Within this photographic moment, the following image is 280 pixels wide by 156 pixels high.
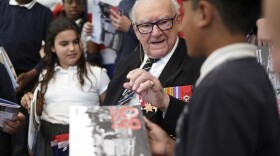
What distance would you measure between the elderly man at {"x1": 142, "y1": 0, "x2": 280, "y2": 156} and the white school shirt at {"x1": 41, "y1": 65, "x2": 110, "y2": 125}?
2.06 m

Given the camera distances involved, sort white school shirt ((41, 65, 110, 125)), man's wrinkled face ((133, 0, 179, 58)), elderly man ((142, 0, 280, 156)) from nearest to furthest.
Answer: elderly man ((142, 0, 280, 156)) < man's wrinkled face ((133, 0, 179, 58)) < white school shirt ((41, 65, 110, 125))

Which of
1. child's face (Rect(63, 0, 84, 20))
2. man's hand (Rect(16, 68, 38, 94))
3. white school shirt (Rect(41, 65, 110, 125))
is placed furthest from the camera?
child's face (Rect(63, 0, 84, 20))

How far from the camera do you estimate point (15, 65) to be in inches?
149

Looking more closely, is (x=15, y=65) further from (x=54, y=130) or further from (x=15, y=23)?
(x=54, y=130)

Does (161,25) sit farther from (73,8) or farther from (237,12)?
(73,8)

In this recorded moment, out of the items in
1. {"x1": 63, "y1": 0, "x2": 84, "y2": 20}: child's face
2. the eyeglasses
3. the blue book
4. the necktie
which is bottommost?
the blue book

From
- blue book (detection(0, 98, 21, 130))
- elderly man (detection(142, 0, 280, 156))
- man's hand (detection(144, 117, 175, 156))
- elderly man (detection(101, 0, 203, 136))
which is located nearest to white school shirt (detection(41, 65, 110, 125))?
blue book (detection(0, 98, 21, 130))

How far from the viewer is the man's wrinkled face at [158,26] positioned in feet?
7.68

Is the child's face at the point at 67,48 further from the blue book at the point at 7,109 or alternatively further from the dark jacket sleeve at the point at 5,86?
the blue book at the point at 7,109

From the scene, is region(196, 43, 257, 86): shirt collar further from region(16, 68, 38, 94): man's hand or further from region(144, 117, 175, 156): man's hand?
region(16, 68, 38, 94): man's hand

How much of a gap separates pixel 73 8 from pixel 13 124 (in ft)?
4.83

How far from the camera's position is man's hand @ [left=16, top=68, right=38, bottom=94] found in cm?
365

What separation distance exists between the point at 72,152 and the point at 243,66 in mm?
639

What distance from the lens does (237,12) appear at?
1071 millimetres
